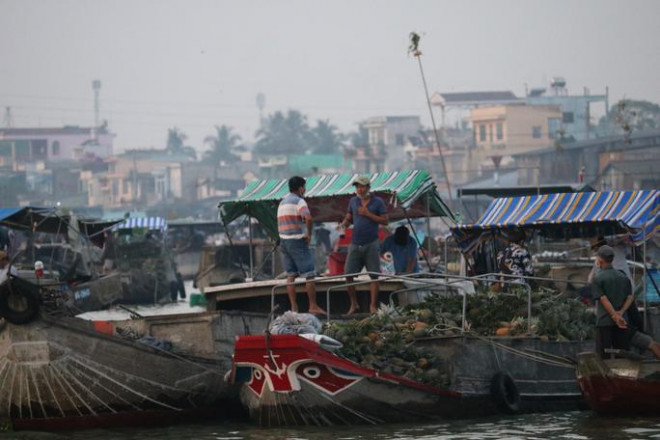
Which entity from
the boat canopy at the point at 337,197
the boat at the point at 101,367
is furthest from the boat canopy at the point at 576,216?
the boat at the point at 101,367

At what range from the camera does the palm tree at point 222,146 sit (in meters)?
132

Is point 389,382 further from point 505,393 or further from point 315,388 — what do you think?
point 505,393

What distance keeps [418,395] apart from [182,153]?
12516cm

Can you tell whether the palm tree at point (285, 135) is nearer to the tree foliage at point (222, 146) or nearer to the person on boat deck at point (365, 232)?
the tree foliage at point (222, 146)

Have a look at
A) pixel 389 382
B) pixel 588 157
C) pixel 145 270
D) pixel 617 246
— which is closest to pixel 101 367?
pixel 389 382

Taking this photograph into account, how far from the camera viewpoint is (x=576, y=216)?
15.9m

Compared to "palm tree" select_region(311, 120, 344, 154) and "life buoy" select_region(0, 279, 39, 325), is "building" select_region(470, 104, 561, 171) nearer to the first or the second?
"palm tree" select_region(311, 120, 344, 154)

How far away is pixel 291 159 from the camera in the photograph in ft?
346

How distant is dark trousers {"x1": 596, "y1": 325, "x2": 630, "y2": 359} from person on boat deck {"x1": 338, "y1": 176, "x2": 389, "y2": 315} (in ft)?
9.70

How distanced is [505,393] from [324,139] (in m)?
119

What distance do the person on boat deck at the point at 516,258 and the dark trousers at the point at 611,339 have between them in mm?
2567

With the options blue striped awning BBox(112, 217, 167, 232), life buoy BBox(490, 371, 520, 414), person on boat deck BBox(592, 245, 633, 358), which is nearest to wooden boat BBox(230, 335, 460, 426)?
life buoy BBox(490, 371, 520, 414)

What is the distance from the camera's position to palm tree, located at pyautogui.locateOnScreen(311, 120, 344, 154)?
130625mm

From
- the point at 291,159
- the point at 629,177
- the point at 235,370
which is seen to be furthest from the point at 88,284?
the point at 291,159
